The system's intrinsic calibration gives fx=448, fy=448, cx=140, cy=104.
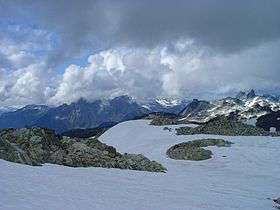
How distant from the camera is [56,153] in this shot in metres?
42.6

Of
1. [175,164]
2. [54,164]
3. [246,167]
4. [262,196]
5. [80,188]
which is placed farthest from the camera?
[175,164]

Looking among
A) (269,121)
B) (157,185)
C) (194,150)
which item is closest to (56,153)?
(157,185)

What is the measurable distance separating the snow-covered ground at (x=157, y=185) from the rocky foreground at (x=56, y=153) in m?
2.49

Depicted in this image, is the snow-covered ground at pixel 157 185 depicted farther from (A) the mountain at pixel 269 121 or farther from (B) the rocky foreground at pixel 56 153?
(A) the mountain at pixel 269 121

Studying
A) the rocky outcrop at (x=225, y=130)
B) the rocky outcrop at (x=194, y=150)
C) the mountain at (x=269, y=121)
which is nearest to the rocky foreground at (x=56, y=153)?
the rocky outcrop at (x=194, y=150)

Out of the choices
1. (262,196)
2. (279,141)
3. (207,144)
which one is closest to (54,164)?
(262,196)

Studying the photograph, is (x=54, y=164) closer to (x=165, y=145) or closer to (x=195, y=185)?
(x=195, y=185)

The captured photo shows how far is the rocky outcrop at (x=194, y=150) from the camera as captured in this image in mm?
54844

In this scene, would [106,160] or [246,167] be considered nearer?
[106,160]

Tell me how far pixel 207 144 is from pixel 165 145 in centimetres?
724

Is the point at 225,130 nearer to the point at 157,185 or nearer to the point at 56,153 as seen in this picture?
the point at 56,153

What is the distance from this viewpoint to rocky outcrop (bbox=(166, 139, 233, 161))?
54844 millimetres

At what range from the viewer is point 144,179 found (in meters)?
36.5

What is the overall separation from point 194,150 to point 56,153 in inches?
803
